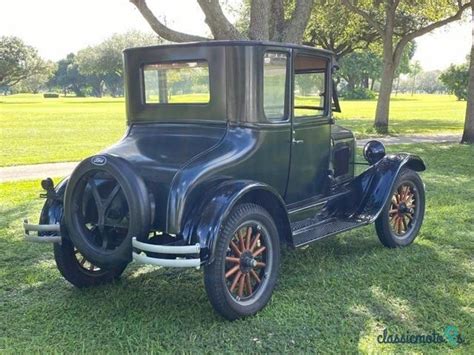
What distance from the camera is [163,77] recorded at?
4316 mm

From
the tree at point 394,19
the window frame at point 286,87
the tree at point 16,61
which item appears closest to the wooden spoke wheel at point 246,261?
the window frame at point 286,87

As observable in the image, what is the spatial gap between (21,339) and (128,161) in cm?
138

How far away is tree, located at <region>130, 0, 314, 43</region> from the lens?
9.27 m

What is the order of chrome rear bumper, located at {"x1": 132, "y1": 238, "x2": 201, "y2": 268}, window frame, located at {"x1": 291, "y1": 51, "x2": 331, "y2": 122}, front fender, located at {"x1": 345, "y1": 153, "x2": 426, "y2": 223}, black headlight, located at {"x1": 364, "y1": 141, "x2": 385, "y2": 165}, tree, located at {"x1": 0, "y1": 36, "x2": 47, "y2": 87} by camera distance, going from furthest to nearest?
1. tree, located at {"x1": 0, "y1": 36, "x2": 47, "y2": 87}
2. black headlight, located at {"x1": 364, "y1": 141, "x2": 385, "y2": 165}
3. front fender, located at {"x1": 345, "y1": 153, "x2": 426, "y2": 223}
4. window frame, located at {"x1": 291, "y1": 51, "x2": 331, "y2": 122}
5. chrome rear bumper, located at {"x1": 132, "y1": 238, "x2": 201, "y2": 268}

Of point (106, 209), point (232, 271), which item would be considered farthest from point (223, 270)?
point (106, 209)

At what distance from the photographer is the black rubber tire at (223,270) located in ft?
11.3

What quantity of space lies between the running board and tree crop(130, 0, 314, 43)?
210 inches

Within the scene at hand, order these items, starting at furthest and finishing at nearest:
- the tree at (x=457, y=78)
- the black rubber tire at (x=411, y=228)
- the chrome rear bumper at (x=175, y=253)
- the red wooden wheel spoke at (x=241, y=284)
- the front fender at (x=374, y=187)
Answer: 1. the tree at (x=457, y=78)
2. the black rubber tire at (x=411, y=228)
3. the front fender at (x=374, y=187)
4. the red wooden wheel spoke at (x=241, y=284)
5. the chrome rear bumper at (x=175, y=253)

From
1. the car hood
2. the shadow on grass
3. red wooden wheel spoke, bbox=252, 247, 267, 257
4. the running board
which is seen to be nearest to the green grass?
the running board

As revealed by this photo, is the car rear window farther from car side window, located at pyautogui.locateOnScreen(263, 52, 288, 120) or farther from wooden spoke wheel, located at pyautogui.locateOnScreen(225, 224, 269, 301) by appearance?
wooden spoke wheel, located at pyautogui.locateOnScreen(225, 224, 269, 301)

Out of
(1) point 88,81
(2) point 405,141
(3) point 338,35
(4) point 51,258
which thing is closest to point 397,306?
(4) point 51,258

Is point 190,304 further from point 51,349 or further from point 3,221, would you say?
point 3,221

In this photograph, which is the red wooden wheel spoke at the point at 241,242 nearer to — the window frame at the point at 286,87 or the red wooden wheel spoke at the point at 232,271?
the red wooden wheel spoke at the point at 232,271

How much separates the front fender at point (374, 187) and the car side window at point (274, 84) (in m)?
1.29
